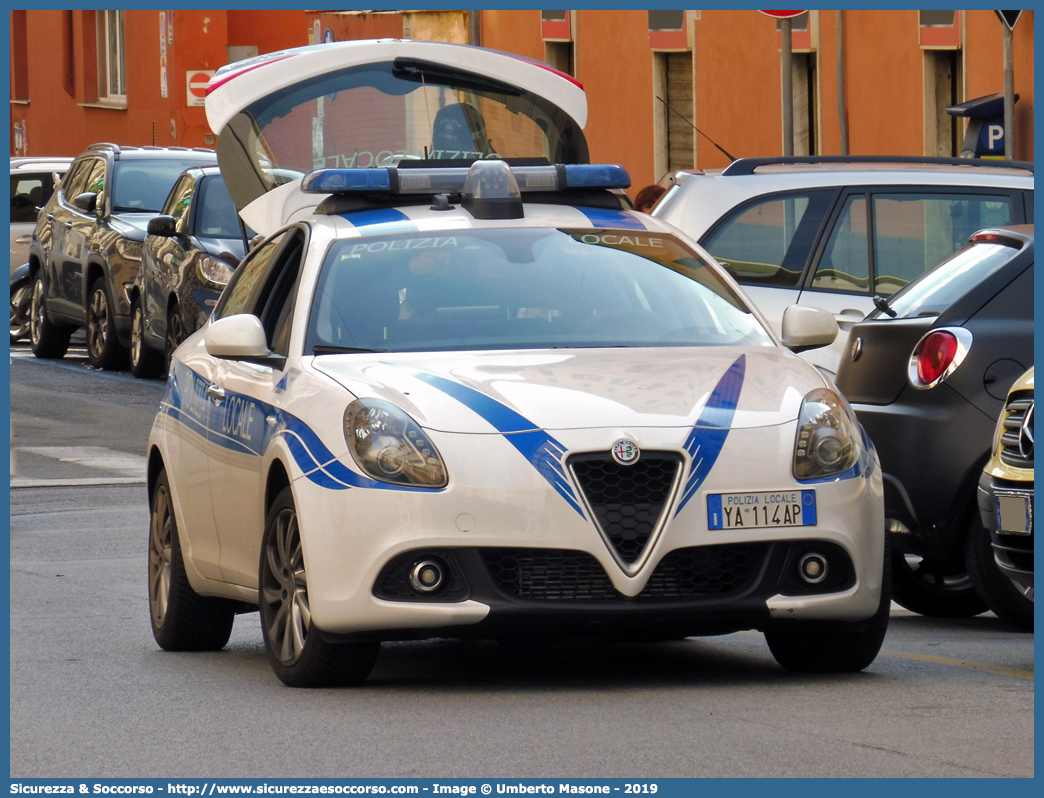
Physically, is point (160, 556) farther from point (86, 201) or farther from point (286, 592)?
point (86, 201)

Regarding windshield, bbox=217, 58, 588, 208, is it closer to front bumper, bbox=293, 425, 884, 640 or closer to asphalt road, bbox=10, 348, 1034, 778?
asphalt road, bbox=10, 348, 1034, 778

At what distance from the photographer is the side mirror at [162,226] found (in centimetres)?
1853

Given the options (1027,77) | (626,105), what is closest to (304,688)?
(1027,77)

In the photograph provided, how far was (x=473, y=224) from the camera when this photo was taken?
25.8 ft

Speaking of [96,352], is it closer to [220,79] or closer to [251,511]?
[220,79]

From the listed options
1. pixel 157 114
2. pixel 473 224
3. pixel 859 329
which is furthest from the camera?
pixel 157 114

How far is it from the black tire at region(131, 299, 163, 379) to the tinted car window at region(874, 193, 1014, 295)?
10597mm

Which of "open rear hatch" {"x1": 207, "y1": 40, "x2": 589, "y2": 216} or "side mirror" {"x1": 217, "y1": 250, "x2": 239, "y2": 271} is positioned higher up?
"open rear hatch" {"x1": 207, "y1": 40, "x2": 589, "y2": 216}

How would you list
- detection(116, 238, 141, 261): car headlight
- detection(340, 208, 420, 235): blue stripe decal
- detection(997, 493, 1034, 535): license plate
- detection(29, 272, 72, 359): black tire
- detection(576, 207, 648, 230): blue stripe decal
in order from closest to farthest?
detection(997, 493, 1034, 535): license plate
detection(340, 208, 420, 235): blue stripe decal
detection(576, 207, 648, 230): blue stripe decal
detection(116, 238, 141, 261): car headlight
detection(29, 272, 72, 359): black tire

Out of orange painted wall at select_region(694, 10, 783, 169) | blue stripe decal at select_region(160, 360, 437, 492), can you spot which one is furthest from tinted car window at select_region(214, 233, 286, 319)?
orange painted wall at select_region(694, 10, 783, 169)

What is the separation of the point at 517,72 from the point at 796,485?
30.0 ft

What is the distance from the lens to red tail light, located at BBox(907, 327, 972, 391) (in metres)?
8.26

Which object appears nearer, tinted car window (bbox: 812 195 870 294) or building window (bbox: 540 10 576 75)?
tinted car window (bbox: 812 195 870 294)

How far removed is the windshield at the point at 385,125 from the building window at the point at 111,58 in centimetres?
3164
